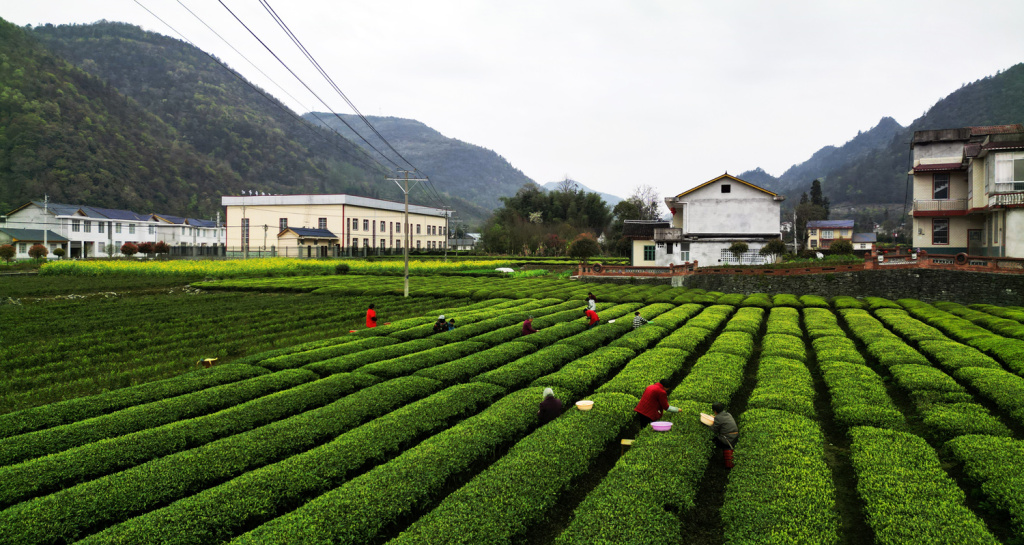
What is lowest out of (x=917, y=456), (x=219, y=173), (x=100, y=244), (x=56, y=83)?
(x=917, y=456)

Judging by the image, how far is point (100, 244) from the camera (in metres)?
84.1

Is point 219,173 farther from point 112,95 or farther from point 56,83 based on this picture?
point 56,83

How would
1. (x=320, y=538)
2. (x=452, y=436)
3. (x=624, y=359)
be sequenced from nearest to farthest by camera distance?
(x=320, y=538), (x=452, y=436), (x=624, y=359)

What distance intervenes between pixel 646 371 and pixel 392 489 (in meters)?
9.51

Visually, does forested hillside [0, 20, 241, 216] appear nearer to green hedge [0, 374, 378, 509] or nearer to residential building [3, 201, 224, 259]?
residential building [3, 201, 224, 259]

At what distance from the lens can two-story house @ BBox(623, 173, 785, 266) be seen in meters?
54.7

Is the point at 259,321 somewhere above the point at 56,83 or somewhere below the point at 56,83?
below

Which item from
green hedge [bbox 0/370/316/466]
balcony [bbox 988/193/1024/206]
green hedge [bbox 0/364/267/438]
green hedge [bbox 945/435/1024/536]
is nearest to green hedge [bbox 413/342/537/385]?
green hedge [bbox 0/370/316/466]

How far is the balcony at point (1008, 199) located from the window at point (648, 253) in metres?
29.4

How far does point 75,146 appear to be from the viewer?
97.7m

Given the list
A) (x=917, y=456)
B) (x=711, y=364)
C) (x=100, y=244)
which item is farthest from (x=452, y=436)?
(x=100, y=244)

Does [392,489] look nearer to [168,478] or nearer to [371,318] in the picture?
[168,478]

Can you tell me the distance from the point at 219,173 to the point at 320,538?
151 m

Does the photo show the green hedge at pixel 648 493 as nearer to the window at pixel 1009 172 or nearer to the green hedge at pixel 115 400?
the green hedge at pixel 115 400
